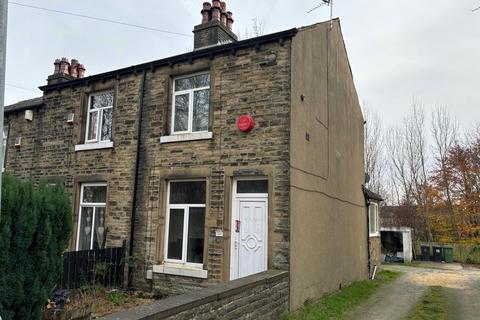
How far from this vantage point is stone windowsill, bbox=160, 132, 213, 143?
29.7 feet

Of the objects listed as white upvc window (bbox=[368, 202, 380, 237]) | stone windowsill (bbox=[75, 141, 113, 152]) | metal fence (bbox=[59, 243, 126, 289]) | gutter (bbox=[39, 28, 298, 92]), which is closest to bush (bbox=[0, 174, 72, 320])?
metal fence (bbox=[59, 243, 126, 289])

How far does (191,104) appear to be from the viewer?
32.1ft

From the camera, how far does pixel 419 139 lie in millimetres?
31766

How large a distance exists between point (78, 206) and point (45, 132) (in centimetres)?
290

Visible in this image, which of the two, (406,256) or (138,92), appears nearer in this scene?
(138,92)

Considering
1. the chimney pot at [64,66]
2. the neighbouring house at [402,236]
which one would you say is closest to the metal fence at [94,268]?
the chimney pot at [64,66]

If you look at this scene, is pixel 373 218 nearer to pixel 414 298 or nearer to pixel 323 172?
pixel 414 298

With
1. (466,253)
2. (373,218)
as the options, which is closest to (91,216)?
(373,218)

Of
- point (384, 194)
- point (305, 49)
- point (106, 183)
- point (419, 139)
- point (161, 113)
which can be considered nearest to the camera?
point (305, 49)

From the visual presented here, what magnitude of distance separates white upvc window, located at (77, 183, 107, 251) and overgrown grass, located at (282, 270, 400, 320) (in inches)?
229

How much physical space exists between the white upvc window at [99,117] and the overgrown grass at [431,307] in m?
9.03

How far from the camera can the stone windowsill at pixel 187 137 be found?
9047mm

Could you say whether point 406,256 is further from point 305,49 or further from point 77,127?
point 77,127

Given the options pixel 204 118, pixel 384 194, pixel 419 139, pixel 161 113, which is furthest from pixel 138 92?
pixel 384 194
